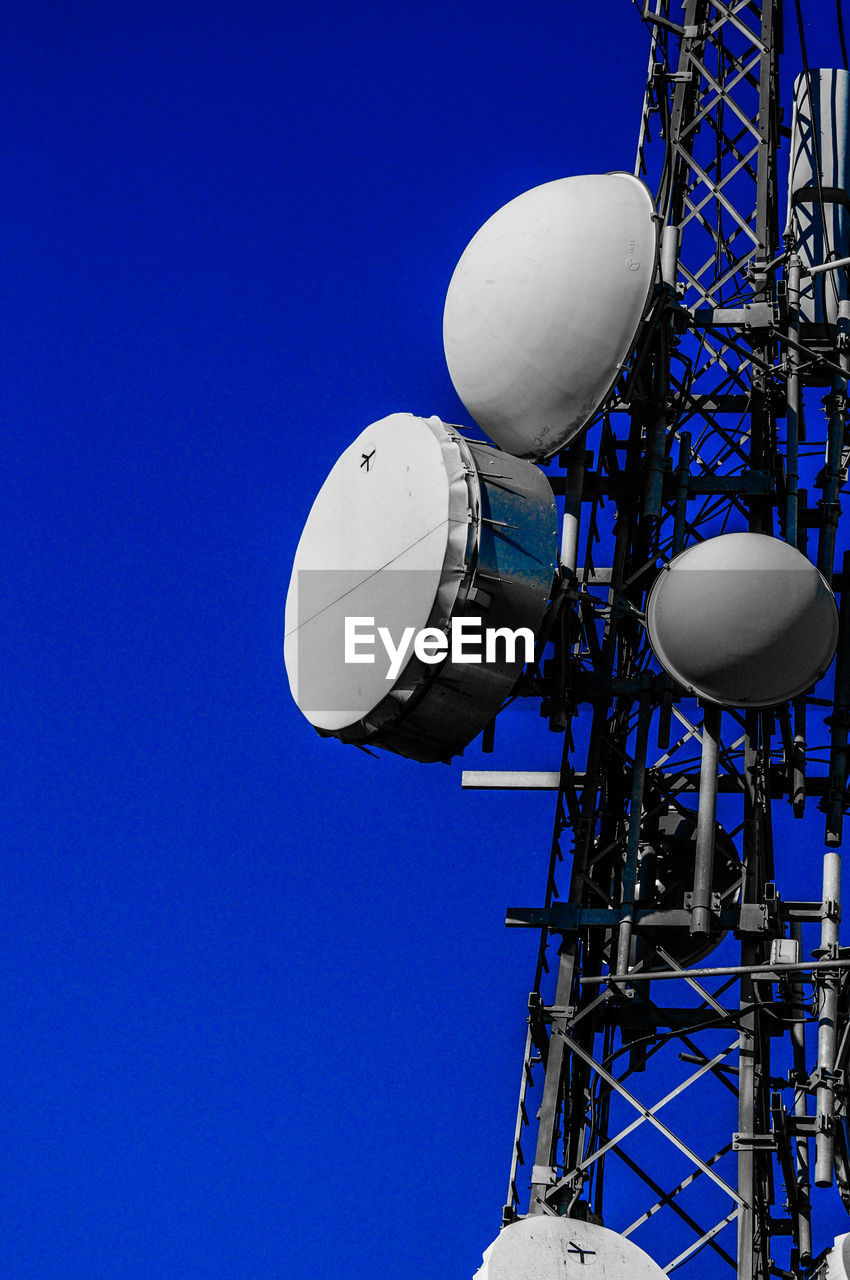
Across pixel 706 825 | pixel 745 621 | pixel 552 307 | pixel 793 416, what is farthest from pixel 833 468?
pixel 706 825

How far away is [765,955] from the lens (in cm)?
1695

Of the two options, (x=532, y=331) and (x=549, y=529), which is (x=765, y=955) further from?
(x=532, y=331)

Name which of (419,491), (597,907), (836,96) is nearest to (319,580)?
(419,491)

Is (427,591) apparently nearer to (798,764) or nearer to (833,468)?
(798,764)

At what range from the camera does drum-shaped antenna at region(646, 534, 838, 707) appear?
54.2 feet

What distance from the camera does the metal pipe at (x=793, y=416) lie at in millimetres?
18281

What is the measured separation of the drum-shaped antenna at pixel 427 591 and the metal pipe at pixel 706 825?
199 centimetres

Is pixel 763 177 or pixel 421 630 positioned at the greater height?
pixel 763 177

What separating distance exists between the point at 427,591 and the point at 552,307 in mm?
3450

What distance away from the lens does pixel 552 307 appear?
1806cm

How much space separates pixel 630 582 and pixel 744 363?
3.59 meters

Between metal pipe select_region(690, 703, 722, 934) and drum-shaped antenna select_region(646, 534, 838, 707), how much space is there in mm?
471

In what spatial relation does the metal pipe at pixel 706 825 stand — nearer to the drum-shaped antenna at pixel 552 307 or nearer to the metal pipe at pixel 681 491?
the metal pipe at pixel 681 491

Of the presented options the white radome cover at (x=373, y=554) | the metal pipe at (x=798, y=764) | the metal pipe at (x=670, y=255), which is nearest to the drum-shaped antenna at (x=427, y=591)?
the white radome cover at (x=373, y=554)
